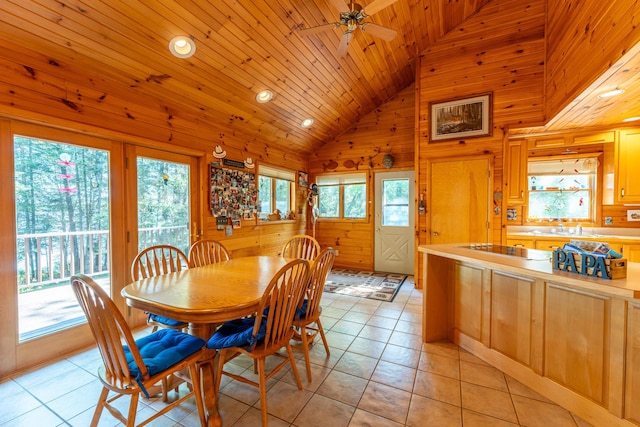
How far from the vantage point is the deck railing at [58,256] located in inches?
85.8

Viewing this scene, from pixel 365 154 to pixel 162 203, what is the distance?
3.70 metres

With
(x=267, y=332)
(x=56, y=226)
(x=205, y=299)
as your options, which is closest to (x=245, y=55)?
(x=56, y=226)

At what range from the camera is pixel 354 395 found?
1.83 m

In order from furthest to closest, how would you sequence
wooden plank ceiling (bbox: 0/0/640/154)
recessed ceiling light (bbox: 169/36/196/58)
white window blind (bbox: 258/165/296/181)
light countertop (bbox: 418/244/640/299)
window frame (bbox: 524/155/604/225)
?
1. white window blind (bbox: 258/165/296/181)
2. window frame (bbox: 524/155/604/225)
3. recessed ceiling light (bbox: 169/36/196/58)
4. wooden plank ceiling (bbox: 0/0/640/154)
5. light countertop (bbox: 418/244/640/299)

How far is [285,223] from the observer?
523 centimetres

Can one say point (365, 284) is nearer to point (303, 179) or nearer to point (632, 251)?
point (303, 179)

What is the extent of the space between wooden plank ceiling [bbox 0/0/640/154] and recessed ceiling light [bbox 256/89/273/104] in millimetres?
77

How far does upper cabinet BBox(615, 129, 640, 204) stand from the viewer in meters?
3.66

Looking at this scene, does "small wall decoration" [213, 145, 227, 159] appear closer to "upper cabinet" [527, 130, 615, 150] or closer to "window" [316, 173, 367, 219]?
"window" [316, 173, 367, 219]

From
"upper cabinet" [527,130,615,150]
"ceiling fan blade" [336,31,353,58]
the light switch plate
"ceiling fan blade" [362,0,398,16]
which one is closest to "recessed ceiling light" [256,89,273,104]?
"ceiling fan blade" [336,31,353,58]

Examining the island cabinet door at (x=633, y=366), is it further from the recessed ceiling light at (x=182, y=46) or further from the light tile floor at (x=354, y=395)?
the recessed ceiling light at (x=182, y=46)

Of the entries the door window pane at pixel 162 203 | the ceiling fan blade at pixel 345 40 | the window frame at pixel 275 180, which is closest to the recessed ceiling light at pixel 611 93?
the ceiling fan blade at pixel 345 40

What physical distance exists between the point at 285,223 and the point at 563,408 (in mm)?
4298

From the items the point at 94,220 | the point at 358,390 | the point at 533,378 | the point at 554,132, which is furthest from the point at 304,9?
the point at 554,132
